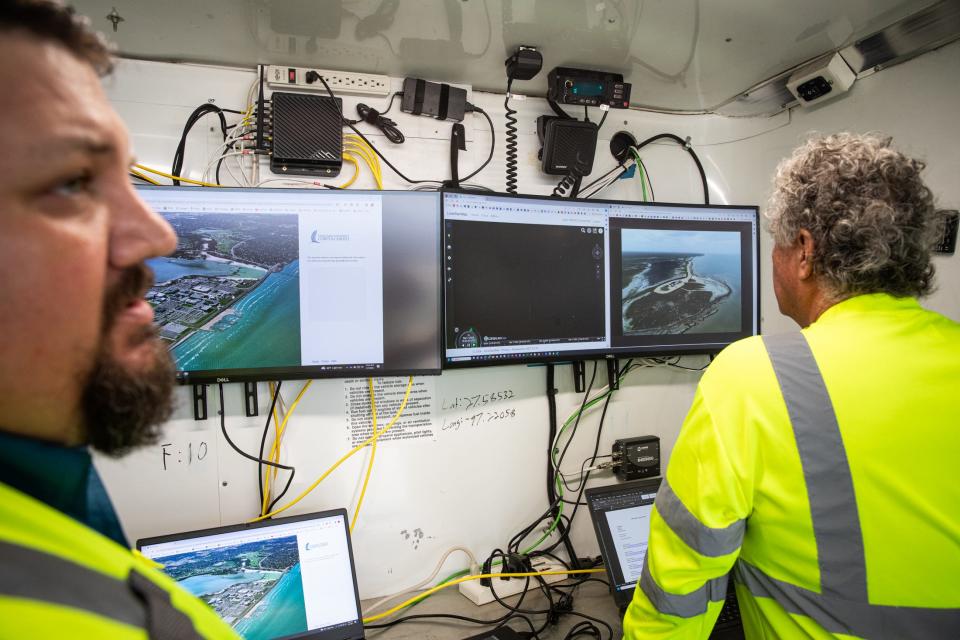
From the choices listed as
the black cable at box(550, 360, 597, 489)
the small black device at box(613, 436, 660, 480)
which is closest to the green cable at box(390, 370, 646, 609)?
the black cable at box(550, 360, 597, 489)

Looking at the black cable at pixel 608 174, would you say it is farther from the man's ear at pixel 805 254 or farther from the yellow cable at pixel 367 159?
the man's ear at pixel 805 254

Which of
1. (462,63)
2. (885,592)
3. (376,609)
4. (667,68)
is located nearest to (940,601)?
(885,592)

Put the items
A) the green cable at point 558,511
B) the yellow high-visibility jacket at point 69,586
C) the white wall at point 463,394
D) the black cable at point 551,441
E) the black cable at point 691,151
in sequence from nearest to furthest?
the yellow high-visibility jacket at point 69,586
the white wall at point 463,394
the green cable at point 558,511
the black cable at point 551,441
the black cable at point 691,151

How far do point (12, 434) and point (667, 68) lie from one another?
1.71m

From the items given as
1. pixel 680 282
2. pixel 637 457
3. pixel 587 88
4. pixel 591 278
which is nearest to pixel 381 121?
pixel 587 88

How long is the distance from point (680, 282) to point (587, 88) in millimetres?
682

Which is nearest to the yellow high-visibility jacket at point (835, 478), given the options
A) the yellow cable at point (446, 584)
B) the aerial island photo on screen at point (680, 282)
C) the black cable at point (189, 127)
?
the yellow cable at point (446, 584)

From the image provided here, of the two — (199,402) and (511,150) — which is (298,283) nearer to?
(199,402)

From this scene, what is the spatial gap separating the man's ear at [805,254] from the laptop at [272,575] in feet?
3.98

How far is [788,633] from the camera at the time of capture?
37.2 inches

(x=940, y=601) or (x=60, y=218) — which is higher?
(x=60, y=218)

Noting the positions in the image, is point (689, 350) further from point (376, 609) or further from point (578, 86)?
point (376, 609)

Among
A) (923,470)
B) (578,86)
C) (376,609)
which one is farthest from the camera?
(578,86)

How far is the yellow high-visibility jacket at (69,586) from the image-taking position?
358 mm
